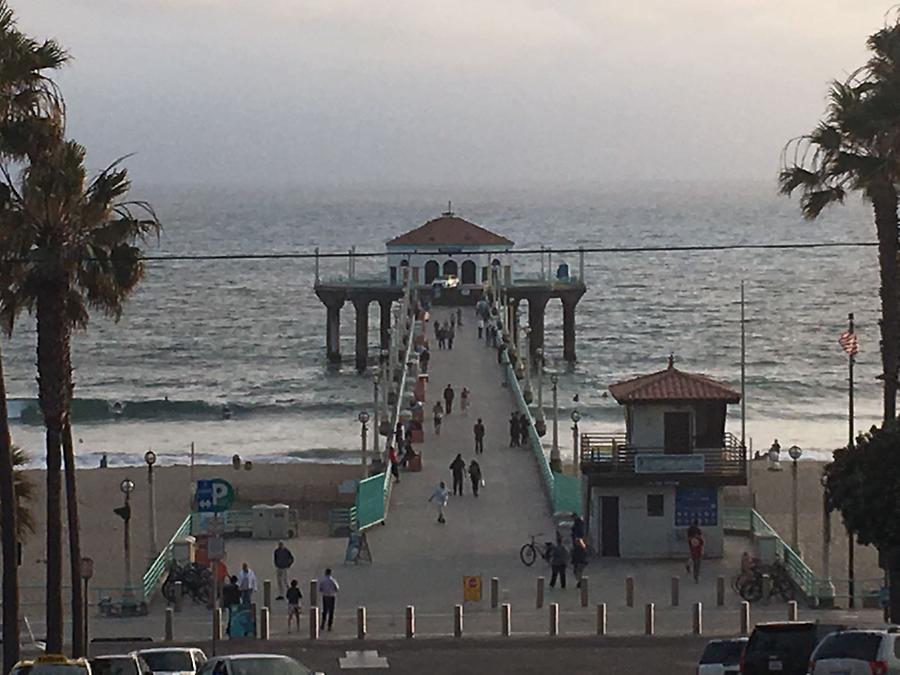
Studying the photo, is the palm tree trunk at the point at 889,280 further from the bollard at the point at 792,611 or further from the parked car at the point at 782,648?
the parked car at the point at 782,648

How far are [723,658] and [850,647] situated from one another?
10.5 ft

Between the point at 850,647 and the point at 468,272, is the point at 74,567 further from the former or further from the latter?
the point at 468,272

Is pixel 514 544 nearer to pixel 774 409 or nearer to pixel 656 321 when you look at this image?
pixel 774 409

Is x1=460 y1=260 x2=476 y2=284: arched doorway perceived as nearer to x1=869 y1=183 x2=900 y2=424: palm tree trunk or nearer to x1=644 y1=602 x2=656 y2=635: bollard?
x1=869 y1=183 x2=900 y2=424: palm tree trunk

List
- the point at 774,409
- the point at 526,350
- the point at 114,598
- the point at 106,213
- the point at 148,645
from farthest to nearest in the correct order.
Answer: the point at 774,409, the point at 526,350, the point at 114,598, the point at 148,645, the point at 106,213

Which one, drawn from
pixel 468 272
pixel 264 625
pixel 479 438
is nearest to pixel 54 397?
pixel 264 625

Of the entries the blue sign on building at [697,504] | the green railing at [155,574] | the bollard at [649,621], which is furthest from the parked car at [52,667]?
the blue sign on building at [697,504]

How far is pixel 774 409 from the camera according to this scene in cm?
8138

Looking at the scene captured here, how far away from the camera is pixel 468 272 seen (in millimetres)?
94375

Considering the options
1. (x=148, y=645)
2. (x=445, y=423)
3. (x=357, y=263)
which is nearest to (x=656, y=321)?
(x=357, y=263)

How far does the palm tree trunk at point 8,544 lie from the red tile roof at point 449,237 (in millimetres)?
68465

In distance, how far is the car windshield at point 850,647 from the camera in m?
18.7

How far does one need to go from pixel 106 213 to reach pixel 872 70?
442 inches

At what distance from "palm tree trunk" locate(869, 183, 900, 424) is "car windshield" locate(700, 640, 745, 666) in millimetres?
7428
